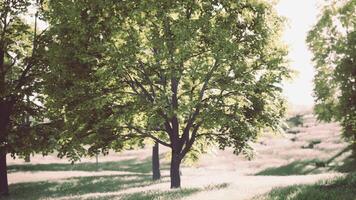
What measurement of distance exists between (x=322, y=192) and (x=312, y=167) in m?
29.2

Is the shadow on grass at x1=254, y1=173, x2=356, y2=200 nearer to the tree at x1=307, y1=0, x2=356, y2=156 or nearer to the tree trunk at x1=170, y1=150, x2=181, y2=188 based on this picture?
the tree trunk at x1=170, y1=150, x2=181, y2=188

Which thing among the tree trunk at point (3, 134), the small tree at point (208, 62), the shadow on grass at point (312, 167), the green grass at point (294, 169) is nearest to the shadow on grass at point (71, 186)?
the tree trunk at point (3, 134)

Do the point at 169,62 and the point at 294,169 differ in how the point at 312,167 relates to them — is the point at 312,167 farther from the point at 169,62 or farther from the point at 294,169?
the point at 169,62

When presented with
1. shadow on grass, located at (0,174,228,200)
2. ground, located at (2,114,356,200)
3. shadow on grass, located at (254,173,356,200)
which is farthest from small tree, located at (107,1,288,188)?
shadow on grass, located at (0,174,228,200)

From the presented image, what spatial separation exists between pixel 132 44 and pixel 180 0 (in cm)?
288

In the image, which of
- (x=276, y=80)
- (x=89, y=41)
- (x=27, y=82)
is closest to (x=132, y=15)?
(x=89, y=41)

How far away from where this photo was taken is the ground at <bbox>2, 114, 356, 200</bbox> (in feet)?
47.7

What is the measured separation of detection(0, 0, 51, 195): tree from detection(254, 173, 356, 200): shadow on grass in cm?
1467

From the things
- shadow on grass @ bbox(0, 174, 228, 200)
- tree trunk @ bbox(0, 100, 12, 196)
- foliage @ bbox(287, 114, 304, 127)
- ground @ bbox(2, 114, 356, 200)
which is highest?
→ foliage @ bbox(287, 114, 304, 127)

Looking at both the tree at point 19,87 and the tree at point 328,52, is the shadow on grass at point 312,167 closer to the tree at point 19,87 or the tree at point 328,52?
the tree at point 328,52

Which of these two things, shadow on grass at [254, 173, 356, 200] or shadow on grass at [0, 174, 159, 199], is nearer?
shadow on grass at [254, 173, 356, 200]

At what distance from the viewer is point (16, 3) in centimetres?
2475

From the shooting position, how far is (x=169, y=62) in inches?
680

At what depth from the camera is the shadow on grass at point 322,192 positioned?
37.7ft
